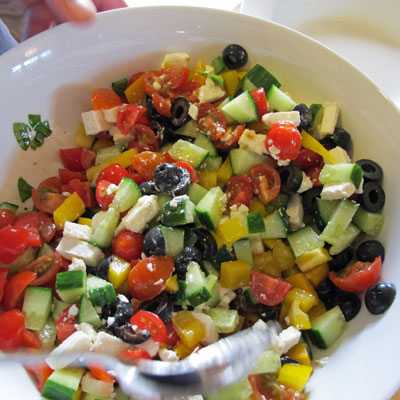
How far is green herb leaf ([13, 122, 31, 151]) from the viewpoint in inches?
84.9

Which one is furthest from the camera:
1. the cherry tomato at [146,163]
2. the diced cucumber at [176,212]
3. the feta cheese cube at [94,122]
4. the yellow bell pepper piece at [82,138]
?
the yellow bell pepper piece at [82,138]

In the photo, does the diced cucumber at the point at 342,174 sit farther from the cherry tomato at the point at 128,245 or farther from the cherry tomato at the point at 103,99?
the cherry tomato at the point at 103,99

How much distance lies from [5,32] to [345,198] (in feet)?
7.52

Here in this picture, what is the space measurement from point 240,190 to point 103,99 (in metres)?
0.87

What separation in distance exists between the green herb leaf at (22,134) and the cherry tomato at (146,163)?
565 mm

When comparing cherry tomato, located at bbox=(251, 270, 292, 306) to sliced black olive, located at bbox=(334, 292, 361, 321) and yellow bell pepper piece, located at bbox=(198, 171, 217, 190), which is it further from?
yellow bell pepper piece, located at bbox=(198, 171, 217, 190)

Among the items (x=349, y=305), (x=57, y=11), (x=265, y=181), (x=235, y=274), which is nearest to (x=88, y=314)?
(x=235, y=274)

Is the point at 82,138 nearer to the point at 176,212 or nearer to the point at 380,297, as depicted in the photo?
the point at 176,212

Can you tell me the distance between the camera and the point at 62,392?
162 centimetres

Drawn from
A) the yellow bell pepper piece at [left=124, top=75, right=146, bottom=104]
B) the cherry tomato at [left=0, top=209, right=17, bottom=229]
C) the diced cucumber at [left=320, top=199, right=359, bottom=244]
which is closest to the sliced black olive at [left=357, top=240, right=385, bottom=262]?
the diced cucumber at [left=320, top=199, right=359, bottom=244]

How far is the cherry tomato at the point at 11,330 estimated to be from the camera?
1.75m

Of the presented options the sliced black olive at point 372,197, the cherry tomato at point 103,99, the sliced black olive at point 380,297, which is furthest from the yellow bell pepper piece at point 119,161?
the sliced black olive at point 380,297

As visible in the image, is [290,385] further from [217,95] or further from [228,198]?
[217,95]

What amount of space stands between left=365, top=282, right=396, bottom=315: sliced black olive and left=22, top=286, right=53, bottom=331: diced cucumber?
1339 millimetres
